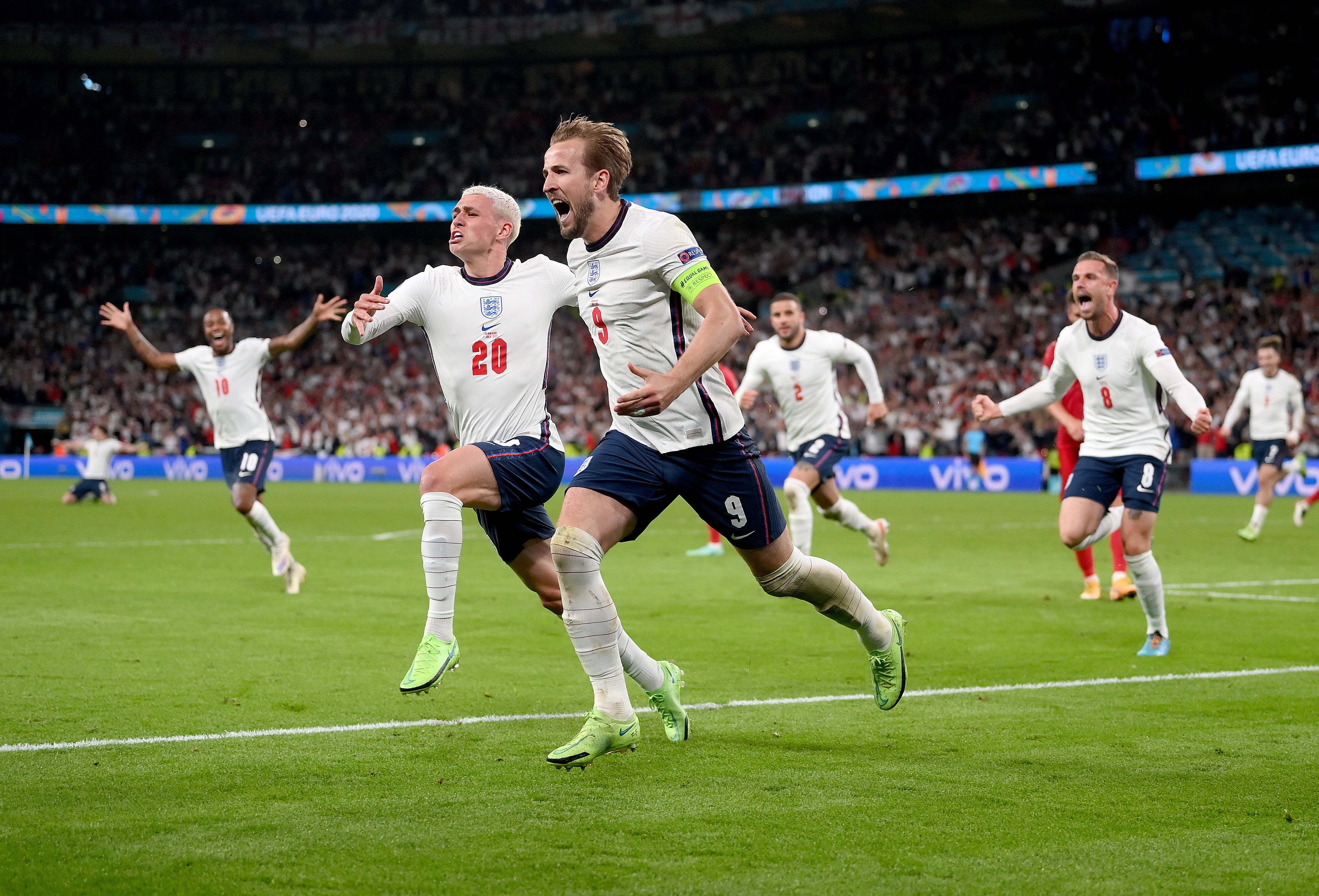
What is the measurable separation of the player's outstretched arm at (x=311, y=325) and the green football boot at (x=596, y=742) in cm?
A: 349

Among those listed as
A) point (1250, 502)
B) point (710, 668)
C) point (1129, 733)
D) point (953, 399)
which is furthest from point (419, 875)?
point (953, 399)

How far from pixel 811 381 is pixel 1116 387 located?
14.6 feet

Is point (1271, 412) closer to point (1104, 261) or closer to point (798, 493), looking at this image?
point (798, 493)

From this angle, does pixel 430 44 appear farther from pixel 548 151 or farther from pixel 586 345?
pixel 548 151

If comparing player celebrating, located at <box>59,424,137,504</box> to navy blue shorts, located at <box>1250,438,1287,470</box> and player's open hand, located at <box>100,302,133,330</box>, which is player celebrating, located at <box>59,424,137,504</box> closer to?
player's open hand, located at <box>100,302,133,330</box>

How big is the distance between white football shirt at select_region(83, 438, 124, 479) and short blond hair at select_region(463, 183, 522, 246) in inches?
808

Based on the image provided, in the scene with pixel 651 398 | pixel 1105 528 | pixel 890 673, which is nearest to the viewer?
pixel 651 398

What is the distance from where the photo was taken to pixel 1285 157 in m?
34.2

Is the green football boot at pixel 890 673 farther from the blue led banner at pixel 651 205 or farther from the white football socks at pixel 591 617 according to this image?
the blue led banner at pixel 651 205

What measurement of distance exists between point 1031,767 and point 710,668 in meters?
2.80

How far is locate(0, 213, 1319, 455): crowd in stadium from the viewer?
119 ft

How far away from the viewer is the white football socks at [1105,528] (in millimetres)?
8883

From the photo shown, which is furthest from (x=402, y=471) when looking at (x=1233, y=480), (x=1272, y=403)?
(x=1272, y=403)

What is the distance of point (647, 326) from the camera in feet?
17.6
